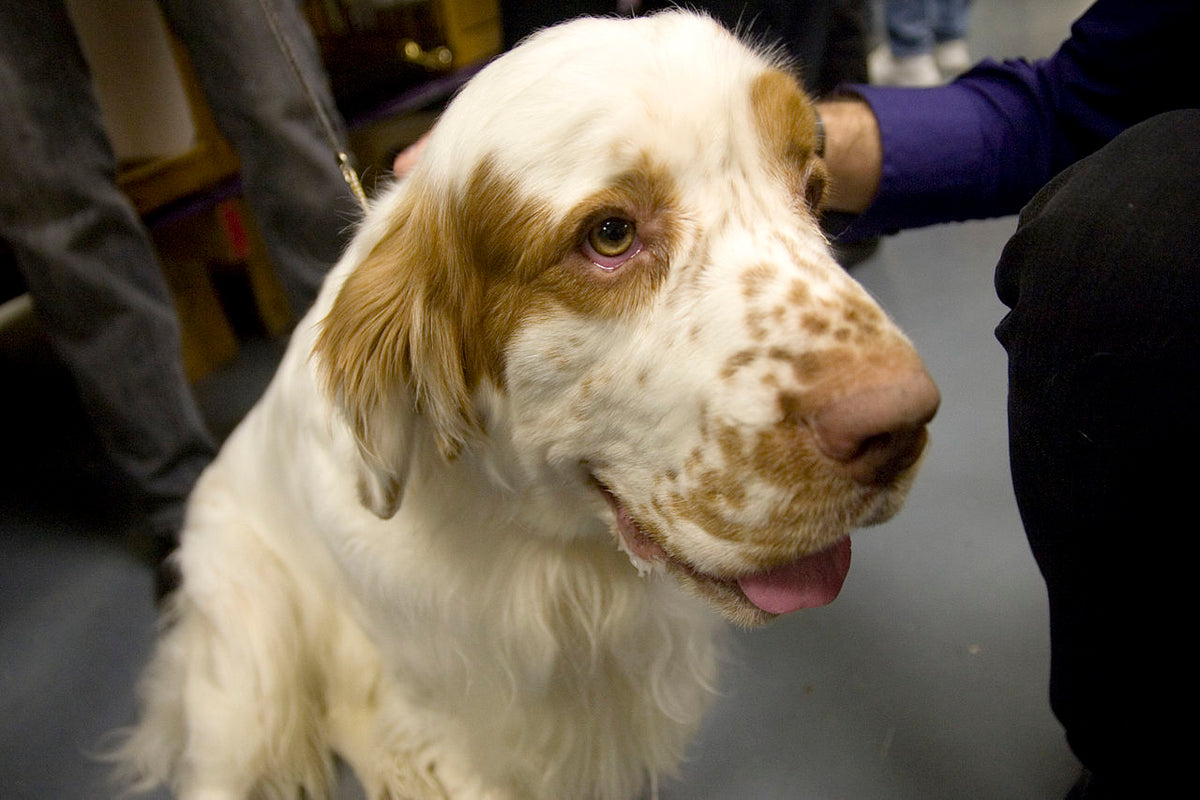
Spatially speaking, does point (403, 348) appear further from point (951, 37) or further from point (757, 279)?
point (951, 37)

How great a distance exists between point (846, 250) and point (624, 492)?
64.3 inches

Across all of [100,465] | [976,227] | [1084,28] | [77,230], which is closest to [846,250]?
[976,227]

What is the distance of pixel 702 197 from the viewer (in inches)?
29.0

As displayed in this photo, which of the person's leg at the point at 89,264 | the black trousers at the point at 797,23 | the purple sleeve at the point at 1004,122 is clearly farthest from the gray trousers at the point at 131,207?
the purple sleeve at the point at 1004,122

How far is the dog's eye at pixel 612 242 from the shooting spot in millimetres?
737

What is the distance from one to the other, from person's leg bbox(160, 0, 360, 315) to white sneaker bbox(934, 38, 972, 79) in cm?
282

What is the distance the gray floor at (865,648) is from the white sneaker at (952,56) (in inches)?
72.6

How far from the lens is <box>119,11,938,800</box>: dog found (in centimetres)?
69

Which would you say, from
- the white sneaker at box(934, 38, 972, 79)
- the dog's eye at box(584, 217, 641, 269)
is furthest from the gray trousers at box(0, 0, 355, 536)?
the white sneaker at box(934, 38, 972, 79)

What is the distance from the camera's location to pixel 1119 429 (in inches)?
28.2

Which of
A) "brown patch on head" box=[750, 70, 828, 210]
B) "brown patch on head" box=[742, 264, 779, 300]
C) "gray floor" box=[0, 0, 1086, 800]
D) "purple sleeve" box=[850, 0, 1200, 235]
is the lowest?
"gray floor" box=[0, 0, 1086, 800]

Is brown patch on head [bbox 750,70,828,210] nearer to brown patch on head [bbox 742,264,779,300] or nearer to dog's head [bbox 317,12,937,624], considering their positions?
dog's head [bbox 317,12,937,624]

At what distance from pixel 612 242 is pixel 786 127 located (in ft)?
0.73

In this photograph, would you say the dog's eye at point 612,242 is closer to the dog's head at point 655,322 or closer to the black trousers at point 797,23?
the dog's head at point 655,322
